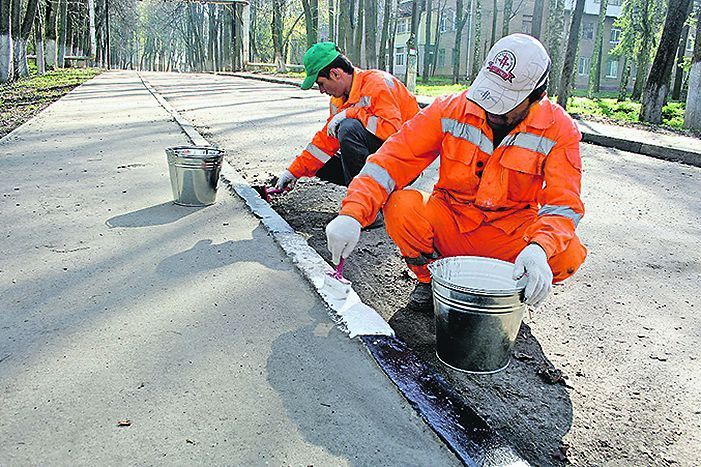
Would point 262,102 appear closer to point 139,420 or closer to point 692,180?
point 692,180

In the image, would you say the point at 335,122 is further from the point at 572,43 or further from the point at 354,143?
the point at 572,43

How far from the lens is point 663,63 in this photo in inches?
443

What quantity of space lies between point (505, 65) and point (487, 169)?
51 centimetres

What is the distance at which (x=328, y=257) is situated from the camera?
409cm

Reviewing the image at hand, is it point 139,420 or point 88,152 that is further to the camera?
point 88,152

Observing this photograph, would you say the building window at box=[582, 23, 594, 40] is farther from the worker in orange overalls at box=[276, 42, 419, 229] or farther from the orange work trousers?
the orange work trousers

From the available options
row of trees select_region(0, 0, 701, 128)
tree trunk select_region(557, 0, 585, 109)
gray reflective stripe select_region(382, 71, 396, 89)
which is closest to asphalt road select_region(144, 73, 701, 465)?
gray reflective stripe select_region(382, 71, 396, 89)

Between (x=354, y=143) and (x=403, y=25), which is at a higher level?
(x=403, y=25)

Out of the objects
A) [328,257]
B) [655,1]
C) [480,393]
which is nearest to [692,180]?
[328,257]

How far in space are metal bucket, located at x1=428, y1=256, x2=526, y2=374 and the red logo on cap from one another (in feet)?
2.65

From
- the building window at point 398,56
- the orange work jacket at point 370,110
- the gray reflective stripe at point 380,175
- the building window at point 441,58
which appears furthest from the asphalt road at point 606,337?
the building window at point 398,56

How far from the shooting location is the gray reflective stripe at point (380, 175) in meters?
3.01

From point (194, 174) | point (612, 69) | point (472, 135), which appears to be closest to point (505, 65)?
point (472, 135)

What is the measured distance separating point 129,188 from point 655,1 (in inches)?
1020
